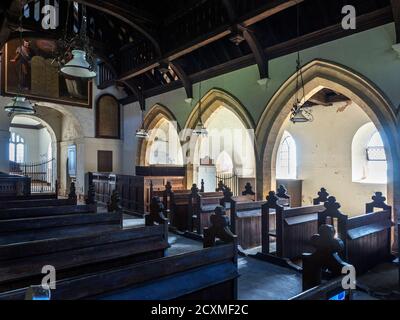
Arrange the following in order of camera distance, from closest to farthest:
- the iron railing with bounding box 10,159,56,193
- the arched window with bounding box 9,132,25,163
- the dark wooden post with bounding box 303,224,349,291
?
1. the dark wooden post with bounding box 303,224,349,291
2. the iron railing with bounding box 10,159,56,193
3. the arched window with bounding box 9,132,25,163

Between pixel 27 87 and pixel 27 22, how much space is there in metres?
1.90

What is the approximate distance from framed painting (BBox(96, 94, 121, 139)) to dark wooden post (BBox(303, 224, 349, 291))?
31.2 ft

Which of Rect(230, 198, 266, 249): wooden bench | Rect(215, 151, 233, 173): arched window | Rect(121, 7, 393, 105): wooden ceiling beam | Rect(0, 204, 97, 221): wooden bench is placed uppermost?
Rect(121, 7, 393, 105): wooden ceiling beam

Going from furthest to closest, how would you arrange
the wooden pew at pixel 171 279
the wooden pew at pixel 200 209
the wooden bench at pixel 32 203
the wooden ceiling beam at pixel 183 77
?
the wooden ceiling beam at pixel 183 77 < the wooden pew at pixel 200 209 < the wooden bench at pixel 32 203 < the wooden pew at pixel 171 279

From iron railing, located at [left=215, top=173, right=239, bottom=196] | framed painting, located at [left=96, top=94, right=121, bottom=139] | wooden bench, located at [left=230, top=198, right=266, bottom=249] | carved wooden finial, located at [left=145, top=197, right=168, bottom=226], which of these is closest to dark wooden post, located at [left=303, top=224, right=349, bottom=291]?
carved wooden finial, located at [left=145, top=197, right=168, bottom=226]

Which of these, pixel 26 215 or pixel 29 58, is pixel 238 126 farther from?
pixel 26 215

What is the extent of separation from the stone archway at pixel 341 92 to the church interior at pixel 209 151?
0.09 feet

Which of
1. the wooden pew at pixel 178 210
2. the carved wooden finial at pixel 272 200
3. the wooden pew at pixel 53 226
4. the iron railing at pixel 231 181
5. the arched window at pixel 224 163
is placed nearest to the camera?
the wooden pew at pixel 53 226

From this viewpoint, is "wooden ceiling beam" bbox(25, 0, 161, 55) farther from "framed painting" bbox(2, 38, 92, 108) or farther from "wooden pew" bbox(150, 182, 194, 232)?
"wooden pew" bbox(150, 182, 194, 232)

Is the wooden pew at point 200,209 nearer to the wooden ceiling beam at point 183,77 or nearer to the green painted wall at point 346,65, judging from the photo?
the green painted wall at point 346,65

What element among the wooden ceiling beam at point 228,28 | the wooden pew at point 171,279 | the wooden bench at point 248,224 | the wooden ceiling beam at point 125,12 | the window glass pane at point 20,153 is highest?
the wooden ceiling beam at point 125,12

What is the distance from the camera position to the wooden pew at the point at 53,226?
8.25 ft

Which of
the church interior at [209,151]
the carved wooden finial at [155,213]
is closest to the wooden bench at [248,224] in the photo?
the church interior at [209,151]

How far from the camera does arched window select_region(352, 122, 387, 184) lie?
7.81 metres
